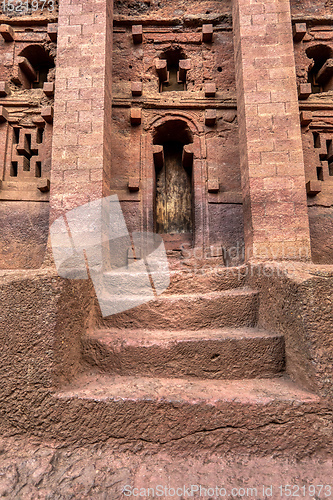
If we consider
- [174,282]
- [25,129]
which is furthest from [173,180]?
[174,282]

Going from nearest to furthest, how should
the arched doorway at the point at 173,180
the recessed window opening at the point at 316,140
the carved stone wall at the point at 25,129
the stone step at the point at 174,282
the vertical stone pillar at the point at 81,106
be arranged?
the stone step at the point at 174,282 → the vertical stone pillar at the point at 81,106 → the carved stone wall at the point at 25,129 → the recessed window opening at the point at 316,140 → the arched doorway at the point at 173,180

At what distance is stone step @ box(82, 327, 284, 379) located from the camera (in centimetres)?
254

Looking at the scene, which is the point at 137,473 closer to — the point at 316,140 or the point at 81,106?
the point at 81,106

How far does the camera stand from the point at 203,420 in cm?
211

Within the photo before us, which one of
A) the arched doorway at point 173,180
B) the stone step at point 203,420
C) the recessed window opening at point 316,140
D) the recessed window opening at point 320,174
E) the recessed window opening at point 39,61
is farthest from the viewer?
the recessed window opening at point 39,61

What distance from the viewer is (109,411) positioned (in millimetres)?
2123

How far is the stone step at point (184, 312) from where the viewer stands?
3072 millimetres

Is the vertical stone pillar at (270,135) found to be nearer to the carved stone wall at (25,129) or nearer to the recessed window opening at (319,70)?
the recessed window opening at (319,70)

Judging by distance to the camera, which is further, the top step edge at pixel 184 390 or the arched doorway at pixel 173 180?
the arched doorway at pixel 173 180

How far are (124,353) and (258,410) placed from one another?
42.0 inches

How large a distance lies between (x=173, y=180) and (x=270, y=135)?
200 cm

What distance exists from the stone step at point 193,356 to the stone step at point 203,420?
345 mm
